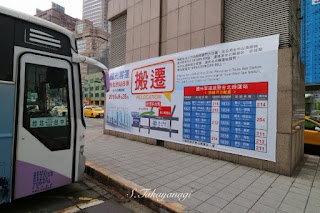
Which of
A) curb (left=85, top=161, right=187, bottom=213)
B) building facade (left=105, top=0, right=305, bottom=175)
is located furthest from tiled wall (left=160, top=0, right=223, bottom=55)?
curb (left=85, top=161, right=187, bottom=213)

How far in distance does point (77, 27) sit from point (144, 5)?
117177 mm

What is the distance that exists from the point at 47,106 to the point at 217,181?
377cm

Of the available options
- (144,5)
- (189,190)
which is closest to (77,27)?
(144,5)

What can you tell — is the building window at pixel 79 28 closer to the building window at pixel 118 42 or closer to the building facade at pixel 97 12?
the building facade at pixel 97 12

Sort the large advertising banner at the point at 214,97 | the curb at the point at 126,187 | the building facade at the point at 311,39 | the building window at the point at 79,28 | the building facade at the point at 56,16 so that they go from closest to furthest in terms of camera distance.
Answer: the curb at the point at 126,187, the large advertising banner at the point at 214,97, the building facade at the point at 311,39, the building window at the point at 79,28, the building facade at the point at 56,16

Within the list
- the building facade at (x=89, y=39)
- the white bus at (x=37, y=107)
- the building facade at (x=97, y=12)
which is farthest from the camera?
the building facade at (x=97, y=12)

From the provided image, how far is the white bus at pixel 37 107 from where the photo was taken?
2773 mm

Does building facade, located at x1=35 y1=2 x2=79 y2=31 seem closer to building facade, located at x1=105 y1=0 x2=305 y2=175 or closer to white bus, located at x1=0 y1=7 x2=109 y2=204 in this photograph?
building facade, located at x1=105 y1=0 x2=305 y2=175

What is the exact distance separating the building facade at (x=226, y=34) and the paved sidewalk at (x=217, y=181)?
372 millimetres

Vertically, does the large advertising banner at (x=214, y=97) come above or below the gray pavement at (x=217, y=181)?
above

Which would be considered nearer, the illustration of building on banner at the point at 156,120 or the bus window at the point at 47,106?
the bus window at the point at 47,106

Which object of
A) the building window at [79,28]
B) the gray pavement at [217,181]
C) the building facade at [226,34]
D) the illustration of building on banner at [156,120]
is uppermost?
the building window at [79,28]

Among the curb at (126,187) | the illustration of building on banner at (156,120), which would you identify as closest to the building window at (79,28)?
the illustration of building on banner at (156,120)

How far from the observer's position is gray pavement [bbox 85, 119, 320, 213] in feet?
10.6
